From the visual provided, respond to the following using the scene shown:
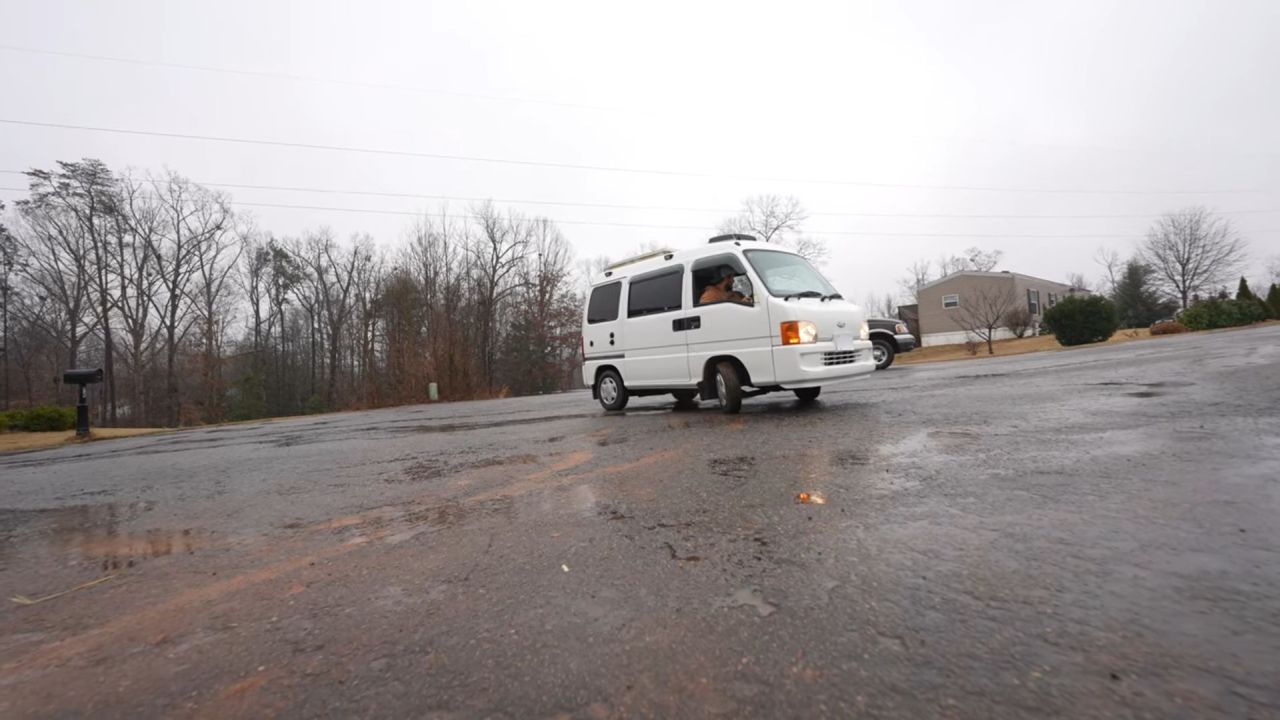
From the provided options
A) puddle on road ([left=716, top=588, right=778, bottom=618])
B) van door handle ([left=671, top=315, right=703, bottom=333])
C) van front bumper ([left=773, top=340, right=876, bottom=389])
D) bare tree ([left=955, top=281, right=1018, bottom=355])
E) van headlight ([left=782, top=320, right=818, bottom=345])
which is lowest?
puddle on road ([left=716, top=588, right=778, bottom=618])

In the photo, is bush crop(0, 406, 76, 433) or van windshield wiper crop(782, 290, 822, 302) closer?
van windshield wiper crop(782, 290, 822, 302)

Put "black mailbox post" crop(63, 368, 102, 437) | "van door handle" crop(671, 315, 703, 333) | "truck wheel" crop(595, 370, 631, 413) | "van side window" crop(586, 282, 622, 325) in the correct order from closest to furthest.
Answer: "van door handle" crop(671, 315, 703, 333), "van side window" crop(586, 282, 622, 325), "truck wheel" crop(595, 370, 631, 413), "black mailbox post" crop(63, 368, 102, 437)

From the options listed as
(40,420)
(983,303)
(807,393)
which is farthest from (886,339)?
(983,303)

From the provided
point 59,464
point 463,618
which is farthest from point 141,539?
point 59,464

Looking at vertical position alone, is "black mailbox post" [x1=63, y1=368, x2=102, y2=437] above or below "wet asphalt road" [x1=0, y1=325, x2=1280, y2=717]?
above

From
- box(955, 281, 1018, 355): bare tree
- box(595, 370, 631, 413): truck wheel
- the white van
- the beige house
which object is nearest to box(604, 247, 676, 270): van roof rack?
the white van

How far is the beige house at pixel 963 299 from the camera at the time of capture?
140 ft

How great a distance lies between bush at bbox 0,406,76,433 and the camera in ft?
55.9

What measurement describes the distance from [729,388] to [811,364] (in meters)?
1.02

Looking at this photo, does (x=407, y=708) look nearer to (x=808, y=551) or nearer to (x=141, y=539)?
(x=808, y=551)

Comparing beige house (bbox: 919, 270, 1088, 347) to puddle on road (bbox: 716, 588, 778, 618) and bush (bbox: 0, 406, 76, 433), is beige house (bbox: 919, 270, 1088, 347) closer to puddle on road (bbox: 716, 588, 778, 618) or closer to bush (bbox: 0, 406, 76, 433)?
puddle on road (bbox: 716, 588, 778, 618)

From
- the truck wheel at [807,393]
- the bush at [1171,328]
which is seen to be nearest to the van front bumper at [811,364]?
the truck wheel at [807,393]

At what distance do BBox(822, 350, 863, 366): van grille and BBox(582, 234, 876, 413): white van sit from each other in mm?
13

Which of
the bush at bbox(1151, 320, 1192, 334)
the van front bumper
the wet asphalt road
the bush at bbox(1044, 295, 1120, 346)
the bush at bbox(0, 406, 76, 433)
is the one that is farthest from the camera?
the bush at bbox(1151, 320, 1192, 334)
